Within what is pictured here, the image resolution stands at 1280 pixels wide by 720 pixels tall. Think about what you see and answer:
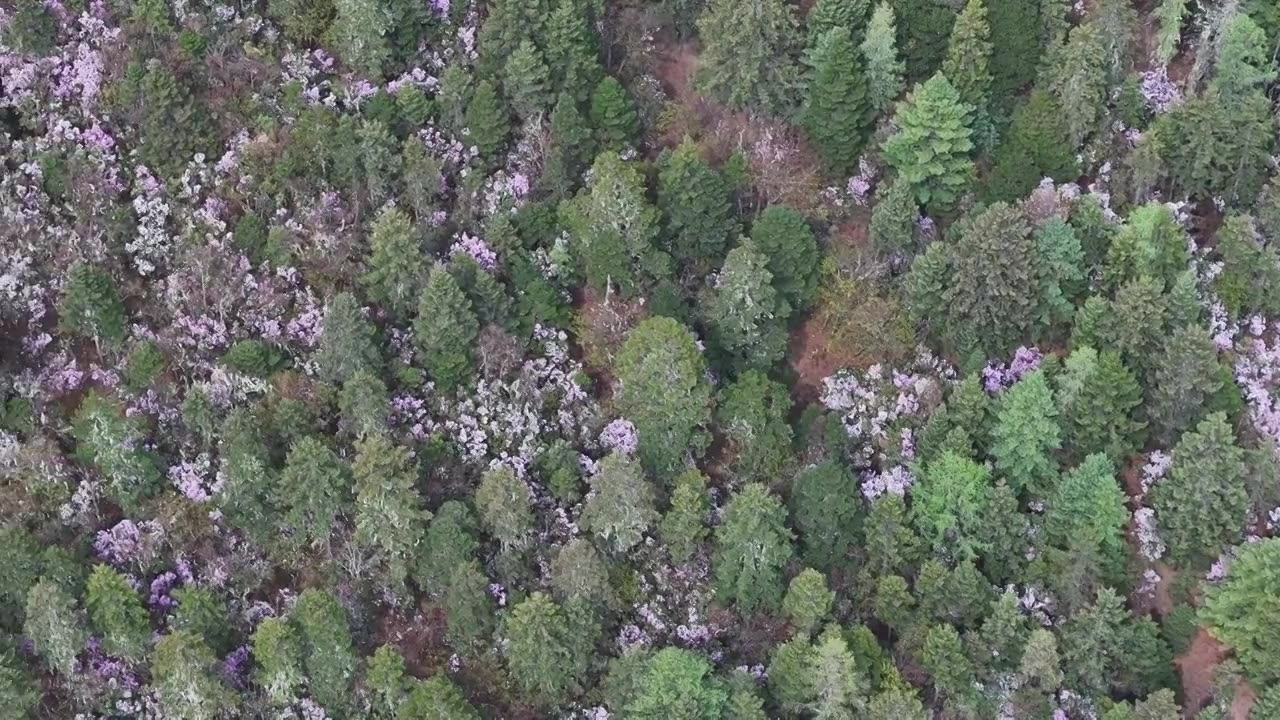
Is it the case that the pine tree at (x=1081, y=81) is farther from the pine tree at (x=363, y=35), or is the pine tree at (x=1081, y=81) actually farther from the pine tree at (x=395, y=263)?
the pine tree at (x=363, y=35)

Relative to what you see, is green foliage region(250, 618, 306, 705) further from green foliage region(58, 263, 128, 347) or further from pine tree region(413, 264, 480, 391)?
green foliage region(58, 263, 128, 347)

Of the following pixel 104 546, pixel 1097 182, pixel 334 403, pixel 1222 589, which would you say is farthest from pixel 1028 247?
pixel 104 546

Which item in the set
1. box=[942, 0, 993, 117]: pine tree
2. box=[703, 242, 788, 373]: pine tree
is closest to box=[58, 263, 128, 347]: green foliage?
box=[703, 242, 788, 373]: pine tree

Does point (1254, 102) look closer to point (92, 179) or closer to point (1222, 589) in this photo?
point (1222, 589)

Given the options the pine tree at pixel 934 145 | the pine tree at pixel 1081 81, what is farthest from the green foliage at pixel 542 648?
the pine tree at pixel 1081 81

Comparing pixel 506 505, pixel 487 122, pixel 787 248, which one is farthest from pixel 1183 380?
pixel 487 122
